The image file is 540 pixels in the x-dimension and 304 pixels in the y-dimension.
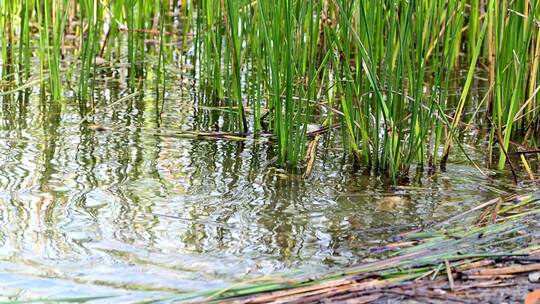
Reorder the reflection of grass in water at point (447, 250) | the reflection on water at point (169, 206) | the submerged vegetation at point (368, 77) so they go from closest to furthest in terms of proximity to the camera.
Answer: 1. the reflection of grass in water at point (447, 250)
2. the reflection on water at point (169, 206)
3. the submerged vegetation at point (368, 77)

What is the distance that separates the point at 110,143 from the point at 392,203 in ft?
4.31

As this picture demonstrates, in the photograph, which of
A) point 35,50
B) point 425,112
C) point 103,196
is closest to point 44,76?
point 35,50

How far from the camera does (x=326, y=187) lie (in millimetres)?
3205

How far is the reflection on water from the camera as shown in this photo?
2381 mm

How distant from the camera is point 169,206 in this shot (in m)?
2.93

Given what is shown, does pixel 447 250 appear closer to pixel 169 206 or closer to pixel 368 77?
pixel 368 77

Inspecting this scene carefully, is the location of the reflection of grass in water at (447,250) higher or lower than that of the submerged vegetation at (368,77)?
lower

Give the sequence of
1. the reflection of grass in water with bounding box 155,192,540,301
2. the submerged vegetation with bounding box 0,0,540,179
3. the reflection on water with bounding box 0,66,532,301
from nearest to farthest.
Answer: the reflection of grass in water with bounding box 155,192,540,301 < the reflection on water with bounding box 0,66,532,301 < the submerged vegetation with bounding box 0,0,540,179

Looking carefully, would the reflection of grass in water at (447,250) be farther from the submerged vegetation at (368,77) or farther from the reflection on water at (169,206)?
the submerged vegetation at (368,77)

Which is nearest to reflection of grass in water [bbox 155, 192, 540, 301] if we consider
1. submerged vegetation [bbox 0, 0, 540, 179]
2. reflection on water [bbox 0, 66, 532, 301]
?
reflection on water [bbox 0, 66, 532, 301]

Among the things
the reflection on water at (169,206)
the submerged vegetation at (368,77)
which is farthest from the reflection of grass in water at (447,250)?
the submerged vegetation at (368,77)

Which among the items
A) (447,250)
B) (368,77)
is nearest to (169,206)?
(368,77)

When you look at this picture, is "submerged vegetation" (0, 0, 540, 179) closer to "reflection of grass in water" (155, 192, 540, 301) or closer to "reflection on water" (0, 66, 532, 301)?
"reflection on water" (0, 66, 532, 301)

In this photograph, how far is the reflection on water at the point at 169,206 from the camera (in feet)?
7.81
